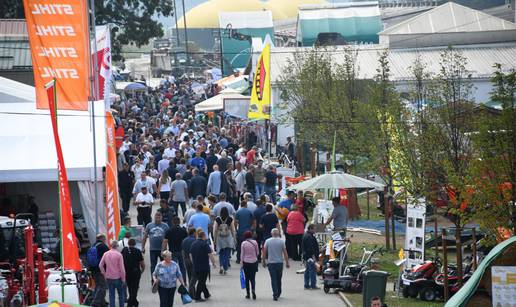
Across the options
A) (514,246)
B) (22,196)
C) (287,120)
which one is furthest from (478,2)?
(514,246)

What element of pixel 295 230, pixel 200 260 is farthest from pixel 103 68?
pixel 295 230

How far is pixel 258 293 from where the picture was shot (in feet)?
77.1

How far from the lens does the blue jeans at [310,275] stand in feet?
77.5

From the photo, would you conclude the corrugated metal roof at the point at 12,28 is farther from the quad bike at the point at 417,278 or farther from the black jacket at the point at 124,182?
the quad bike at the point at 417,278

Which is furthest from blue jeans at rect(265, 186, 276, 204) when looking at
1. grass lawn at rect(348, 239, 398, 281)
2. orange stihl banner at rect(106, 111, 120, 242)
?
orange stihl banner at rect(106, 111, 120, 242)

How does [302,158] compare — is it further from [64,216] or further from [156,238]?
[64,216]

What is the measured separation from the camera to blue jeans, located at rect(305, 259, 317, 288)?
23633mm

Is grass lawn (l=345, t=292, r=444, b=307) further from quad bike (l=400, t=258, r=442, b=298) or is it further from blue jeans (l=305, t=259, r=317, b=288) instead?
blue jeans (l=305, t=259, r=317, b=288)

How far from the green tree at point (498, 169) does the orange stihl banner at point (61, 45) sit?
702 centimetres

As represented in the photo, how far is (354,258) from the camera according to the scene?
27000 mm

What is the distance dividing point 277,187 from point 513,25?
32669 mm

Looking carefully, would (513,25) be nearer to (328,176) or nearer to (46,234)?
(328,176)

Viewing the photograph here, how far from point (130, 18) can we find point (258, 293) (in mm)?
47366

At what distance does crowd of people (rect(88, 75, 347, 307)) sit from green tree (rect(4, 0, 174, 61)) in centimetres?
2321
